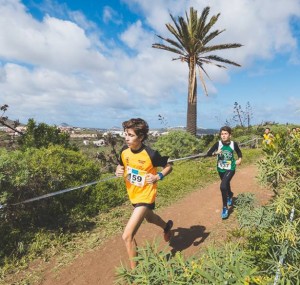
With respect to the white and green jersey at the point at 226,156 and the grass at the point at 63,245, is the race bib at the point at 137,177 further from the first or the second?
the white and green jersey at the point at 226,156

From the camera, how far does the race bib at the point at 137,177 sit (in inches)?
171

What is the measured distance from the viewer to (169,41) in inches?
777

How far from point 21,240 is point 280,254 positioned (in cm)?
460

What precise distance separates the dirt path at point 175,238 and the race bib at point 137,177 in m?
0.76

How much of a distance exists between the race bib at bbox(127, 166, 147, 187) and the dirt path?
761mm

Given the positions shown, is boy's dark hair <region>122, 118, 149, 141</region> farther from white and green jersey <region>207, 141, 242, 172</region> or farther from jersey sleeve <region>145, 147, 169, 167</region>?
white and green jersey <region>207, 141, 242, 172</region>

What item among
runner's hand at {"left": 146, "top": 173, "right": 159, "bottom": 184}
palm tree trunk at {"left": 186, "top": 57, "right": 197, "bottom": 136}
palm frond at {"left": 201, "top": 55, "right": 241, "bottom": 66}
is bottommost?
runner's hand at {"left": 146, "top": 173, "right": 159, "bottom": 184}

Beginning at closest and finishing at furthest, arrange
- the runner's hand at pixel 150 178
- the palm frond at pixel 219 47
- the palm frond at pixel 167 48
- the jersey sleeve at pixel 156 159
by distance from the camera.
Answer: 1. the runner's hand at pixel 150 178
2. the jersey sleeve at pixel 156 159
3. the palm frond at pixel 219 47
4. the palm frond at pixel 167 48

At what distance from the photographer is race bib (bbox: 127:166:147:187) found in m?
4.35

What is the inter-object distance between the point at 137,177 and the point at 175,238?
82.8 inches

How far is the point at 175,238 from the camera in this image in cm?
588

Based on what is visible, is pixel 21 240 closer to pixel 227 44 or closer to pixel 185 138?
pixel 185 138

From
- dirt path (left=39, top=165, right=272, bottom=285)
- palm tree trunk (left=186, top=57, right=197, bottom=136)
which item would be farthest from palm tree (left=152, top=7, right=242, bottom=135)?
dirt path (left=39, top=165, right=272, bottom=285)

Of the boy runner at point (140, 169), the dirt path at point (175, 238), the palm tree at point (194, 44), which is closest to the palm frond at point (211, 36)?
the palm tree at point (194, 44)
